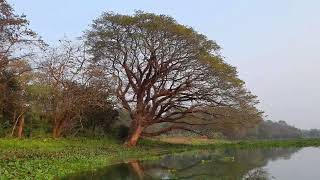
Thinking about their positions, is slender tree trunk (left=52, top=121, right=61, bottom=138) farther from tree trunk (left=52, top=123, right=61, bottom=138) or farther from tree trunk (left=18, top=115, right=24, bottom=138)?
tree trunk (left=18, top=115, right=24, bottom=138)

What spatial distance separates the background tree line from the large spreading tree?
→ 8 centimetres

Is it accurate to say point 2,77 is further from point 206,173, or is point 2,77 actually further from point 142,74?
point 206,173

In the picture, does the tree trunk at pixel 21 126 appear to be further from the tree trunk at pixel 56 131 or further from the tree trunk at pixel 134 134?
the tree trunk at pixel 134 134

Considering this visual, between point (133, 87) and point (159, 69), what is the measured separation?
10.5ft

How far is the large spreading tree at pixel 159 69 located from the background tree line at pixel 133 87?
8cm

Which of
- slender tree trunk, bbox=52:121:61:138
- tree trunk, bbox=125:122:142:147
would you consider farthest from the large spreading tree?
slender tree trunk, bbox=52:121:61:138

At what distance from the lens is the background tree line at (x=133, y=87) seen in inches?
1359

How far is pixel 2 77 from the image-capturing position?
3086cm

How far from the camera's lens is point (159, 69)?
39.7m

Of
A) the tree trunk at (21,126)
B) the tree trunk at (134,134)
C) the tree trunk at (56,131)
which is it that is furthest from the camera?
the tree trunk at (134,134)

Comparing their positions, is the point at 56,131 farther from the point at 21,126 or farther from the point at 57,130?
the point at 21,126

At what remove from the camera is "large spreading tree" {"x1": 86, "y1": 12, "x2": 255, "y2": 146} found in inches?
1505

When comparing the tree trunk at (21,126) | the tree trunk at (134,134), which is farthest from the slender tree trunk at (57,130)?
the tree trunk at (134,134)

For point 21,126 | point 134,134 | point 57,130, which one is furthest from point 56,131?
point 134,134
